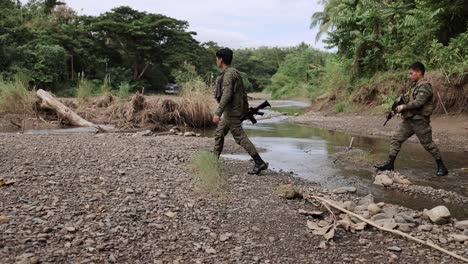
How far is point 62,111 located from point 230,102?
1034cm

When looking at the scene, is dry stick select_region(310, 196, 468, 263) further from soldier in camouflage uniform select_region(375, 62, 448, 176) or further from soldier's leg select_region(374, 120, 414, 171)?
soldier in camouflage uniform select_region(375, 62, 448, 176)

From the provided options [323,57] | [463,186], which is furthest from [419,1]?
[323,57]

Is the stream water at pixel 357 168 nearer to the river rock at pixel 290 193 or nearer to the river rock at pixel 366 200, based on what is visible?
the river rock at pixel 366 200

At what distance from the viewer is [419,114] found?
291 inches

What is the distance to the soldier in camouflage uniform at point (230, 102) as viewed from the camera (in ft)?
21.5

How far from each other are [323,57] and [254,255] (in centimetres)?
5195

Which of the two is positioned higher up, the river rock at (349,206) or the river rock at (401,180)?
the river rock at (401,180)

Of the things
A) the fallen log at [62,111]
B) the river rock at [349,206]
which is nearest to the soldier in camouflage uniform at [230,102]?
the river rock at [349,206]

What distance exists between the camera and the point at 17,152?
720cm

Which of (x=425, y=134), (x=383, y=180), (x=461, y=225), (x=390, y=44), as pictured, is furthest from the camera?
(x=390, y=44)

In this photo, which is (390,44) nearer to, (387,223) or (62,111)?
(62,111)

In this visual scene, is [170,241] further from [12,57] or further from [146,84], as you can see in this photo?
[146,84]

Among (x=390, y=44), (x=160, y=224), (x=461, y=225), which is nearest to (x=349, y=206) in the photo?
(x=461, y=225)

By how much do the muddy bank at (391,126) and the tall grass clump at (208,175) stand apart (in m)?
7.25
